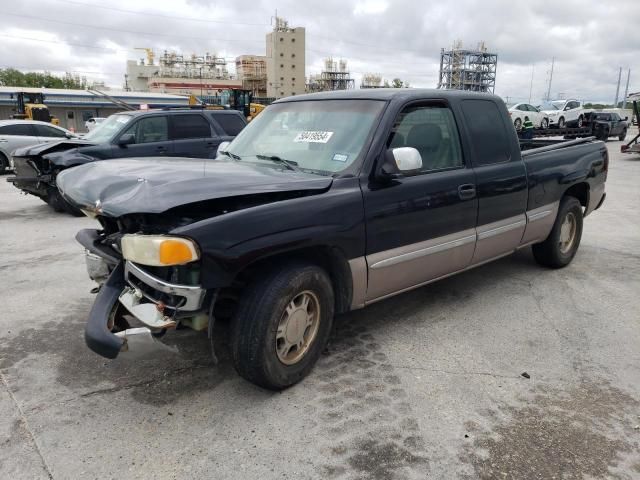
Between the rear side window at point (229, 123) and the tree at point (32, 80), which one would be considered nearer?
the rear side window at point (229, 123)

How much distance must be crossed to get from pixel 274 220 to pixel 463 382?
1643mm

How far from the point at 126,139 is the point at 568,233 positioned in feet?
24.8

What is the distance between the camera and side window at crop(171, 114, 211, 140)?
32.7 feet

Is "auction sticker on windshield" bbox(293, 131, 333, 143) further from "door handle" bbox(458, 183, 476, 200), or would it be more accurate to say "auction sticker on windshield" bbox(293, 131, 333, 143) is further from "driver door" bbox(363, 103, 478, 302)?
"door handle" bbox(458, 183, 476, 200)

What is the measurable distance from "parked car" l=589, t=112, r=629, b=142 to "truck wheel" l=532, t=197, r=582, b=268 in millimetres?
23937

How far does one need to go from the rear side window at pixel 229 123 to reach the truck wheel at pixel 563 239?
709cm

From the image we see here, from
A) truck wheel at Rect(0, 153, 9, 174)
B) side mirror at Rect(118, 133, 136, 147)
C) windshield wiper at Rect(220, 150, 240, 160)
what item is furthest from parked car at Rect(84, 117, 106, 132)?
windshield wiper at Rect(220, 150, 240, 160)

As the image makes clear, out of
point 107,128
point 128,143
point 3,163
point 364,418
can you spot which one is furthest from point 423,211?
point 3,163

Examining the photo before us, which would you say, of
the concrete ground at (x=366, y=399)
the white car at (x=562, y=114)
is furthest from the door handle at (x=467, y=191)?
the white car at (x=562, y=114)

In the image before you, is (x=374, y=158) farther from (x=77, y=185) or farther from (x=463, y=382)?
(x=77, y=185)

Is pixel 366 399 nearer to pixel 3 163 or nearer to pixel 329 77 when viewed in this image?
pixel 3 163

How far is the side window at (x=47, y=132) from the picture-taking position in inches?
613

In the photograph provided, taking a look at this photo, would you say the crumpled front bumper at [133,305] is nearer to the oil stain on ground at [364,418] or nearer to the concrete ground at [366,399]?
the concrete ground at [366,399]

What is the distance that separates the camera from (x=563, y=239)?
5.65 metres
